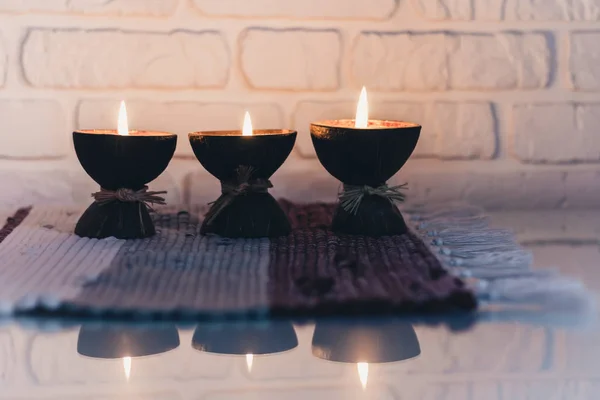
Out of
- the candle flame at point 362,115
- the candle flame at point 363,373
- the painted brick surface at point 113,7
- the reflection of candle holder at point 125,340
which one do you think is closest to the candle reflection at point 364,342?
the candle flame at point 363,373

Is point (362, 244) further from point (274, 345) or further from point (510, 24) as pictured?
point (510, 24)

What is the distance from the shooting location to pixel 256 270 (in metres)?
0.70

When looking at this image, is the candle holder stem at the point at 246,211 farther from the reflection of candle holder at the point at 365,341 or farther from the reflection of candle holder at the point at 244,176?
the reflection of candle holder at the point at 365,341

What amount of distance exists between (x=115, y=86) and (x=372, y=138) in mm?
424

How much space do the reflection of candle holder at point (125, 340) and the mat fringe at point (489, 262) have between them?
26 cm

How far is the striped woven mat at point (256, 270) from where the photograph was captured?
1.98 ft

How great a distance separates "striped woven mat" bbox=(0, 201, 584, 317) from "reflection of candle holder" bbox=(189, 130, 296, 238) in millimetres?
21

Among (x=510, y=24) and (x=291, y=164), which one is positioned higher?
(x=510, y=24)

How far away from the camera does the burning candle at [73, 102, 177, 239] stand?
810 mm

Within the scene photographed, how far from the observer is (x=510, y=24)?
108 centimetres

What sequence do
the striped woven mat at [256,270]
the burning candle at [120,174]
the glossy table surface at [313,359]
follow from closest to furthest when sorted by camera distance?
the glossy table surface at [313,359], the striped woven mat at [256,270], the burning candle at [120,174]

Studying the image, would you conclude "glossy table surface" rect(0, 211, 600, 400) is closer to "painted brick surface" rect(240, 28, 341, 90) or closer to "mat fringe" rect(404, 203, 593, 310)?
"mat fringe" rect(404, 203, 593, 310)

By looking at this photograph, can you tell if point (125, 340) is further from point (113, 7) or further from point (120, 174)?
point (113, 7)

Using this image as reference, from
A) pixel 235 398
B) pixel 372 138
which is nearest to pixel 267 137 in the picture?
pixel 372 138
